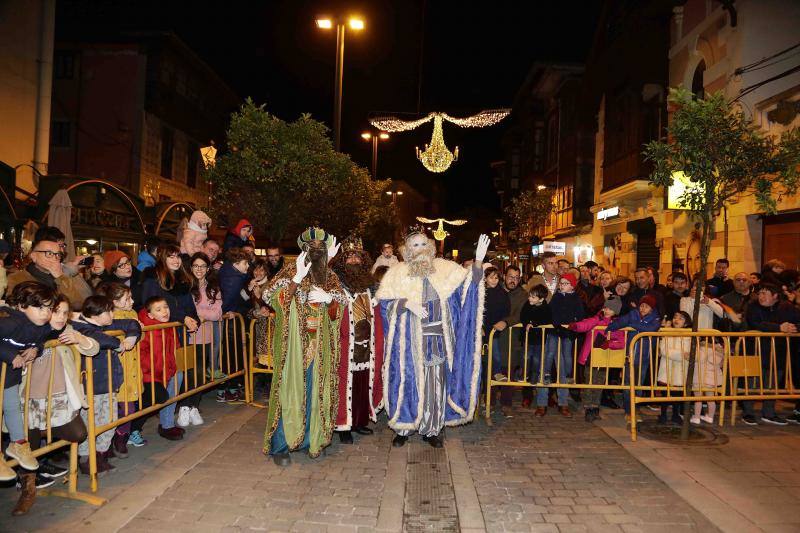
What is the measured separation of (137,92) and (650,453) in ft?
69.8

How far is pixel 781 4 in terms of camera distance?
38.9 ft

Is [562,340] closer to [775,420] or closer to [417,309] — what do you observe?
[417,309]

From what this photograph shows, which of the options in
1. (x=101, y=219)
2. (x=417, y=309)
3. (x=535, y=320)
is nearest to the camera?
(x=417, y=309)

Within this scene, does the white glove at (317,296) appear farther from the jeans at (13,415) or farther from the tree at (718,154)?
the tree at (718,154)

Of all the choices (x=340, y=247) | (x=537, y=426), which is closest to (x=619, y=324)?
(x=537, y=426)

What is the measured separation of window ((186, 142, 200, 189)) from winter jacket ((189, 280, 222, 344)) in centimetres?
2059

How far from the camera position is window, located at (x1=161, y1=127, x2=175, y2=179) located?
22.8 metres

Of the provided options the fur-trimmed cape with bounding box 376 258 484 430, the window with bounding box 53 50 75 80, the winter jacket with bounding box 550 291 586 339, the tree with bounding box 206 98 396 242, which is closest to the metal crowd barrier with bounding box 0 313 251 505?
the fur-trimmed cape with bounding box 376 258 484 430

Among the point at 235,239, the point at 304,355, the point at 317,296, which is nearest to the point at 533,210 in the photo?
the point at 235,239

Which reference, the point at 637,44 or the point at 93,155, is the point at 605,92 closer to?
the point at 637,44

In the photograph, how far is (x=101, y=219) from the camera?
1647 cm

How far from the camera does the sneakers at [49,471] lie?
454 centimetres

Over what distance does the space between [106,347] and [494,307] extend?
4.62 meters

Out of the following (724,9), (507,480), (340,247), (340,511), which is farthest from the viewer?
(724,9)
